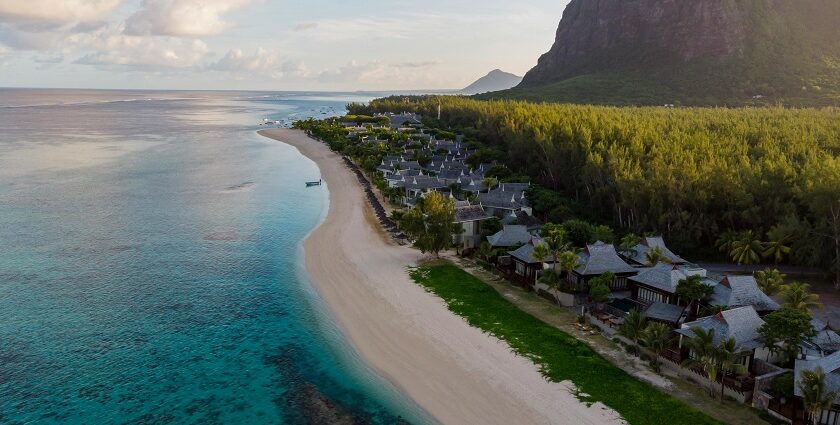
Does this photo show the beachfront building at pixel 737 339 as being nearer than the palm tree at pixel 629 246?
Yes

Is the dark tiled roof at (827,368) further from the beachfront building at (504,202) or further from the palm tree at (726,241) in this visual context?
the beachfront building at (504,202)

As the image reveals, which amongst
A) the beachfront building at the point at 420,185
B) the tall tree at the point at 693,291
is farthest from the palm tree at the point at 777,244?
the beachfront building at the point at 420,185

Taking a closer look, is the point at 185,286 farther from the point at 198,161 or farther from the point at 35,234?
the point at 198,161

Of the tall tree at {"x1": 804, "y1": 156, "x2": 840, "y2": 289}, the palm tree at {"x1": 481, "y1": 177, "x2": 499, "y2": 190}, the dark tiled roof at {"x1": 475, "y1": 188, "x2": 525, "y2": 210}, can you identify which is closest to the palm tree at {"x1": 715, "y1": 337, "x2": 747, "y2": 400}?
the tall tree at {"x1": 804, "y1": 156, "x2": 840, "y2": 289}

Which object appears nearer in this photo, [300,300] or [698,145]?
[300,300]

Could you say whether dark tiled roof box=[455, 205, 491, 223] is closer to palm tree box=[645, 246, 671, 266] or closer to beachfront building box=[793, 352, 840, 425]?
palm tree box=[645, 246, 671, 266]

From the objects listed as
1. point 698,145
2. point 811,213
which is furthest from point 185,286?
point 698,145
